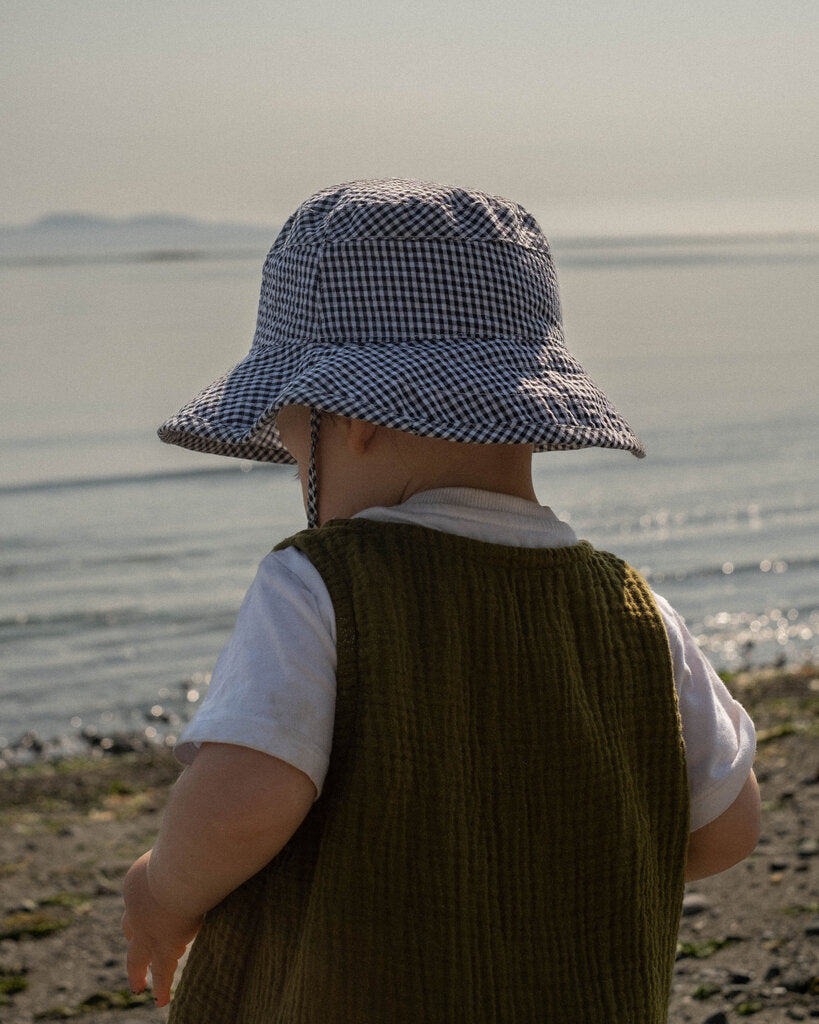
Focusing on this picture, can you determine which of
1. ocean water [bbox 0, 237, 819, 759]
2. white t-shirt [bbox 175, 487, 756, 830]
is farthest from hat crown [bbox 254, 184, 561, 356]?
ocean water [bbox 0, 237, 819, 759]

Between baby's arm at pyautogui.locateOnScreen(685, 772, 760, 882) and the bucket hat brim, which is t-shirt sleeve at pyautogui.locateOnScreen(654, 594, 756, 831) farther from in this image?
the bucket hat brim

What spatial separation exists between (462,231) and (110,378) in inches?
807

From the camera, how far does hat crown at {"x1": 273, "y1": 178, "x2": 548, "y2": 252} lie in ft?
5.96

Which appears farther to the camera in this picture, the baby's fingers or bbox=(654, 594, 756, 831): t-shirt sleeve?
bbox=(654, 594, 756, 831): t-shirt sleeve

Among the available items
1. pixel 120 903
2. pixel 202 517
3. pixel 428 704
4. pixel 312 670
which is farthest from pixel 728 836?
pixel 202 517

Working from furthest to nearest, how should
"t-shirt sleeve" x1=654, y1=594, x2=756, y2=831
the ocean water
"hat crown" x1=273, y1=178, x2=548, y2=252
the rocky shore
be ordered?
the ocean water < the rocky shore < "t-shirt sleeve" x1=654, y1=594, x2=756, y2=831 < "hat crown" x1=273, y1=178, x2=548, y2=252

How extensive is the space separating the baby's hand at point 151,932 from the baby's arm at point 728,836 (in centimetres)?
79

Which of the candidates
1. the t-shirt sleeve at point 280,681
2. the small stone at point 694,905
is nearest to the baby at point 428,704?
the t-shirt sleeve at point 280,681

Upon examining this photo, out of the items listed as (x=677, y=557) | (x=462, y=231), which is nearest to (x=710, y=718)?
(x=462, y=231)

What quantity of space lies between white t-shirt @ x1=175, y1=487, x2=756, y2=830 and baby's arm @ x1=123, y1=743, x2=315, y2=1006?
3 cm

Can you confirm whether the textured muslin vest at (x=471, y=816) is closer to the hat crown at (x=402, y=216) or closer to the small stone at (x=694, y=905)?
the hat crown at (x=402, y=216)

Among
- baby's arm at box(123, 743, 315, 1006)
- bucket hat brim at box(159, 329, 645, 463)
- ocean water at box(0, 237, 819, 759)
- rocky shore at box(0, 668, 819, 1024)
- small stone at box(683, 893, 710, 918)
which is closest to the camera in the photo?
baby's arm at box(123, 743, 315, 1006)

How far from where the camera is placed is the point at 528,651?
175 centimetres

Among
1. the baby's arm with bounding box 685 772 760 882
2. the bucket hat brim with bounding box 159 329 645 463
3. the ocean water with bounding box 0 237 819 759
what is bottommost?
the ocean water with bounding box 0 237 819 759
